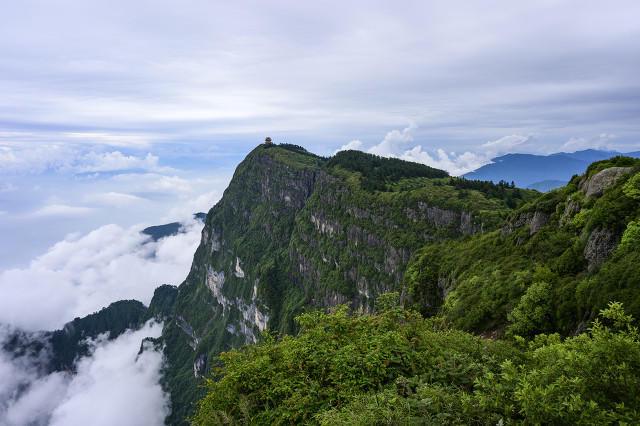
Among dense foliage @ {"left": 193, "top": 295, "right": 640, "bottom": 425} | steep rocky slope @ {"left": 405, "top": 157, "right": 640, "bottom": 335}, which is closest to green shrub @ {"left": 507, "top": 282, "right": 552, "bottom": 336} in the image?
steep rocky slope @ {"left": 405, "top": 157, "right": 640, "bottom": 335}

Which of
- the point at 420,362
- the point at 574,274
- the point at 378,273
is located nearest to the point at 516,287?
the point at 574,274

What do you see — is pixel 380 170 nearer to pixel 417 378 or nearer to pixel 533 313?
pixel 533 313

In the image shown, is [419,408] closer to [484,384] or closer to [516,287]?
[484,384]

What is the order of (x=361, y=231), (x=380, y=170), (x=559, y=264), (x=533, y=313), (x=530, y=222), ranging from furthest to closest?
(x=380, y=170), (x=361, y=231), (x=530, y=222), (x=559, y=264), (x=533, y=313)

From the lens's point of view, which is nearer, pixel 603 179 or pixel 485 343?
pixel 485 343

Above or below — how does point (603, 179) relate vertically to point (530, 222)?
above

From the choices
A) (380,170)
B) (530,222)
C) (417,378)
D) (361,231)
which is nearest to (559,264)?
(530,222)

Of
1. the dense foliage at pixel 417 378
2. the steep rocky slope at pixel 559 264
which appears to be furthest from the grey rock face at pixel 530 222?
Result: the dense foliage at pixel 417 378

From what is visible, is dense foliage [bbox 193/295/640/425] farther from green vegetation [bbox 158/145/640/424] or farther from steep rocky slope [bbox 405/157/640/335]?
steep rocky slope [bbox 405/157/640/335]
